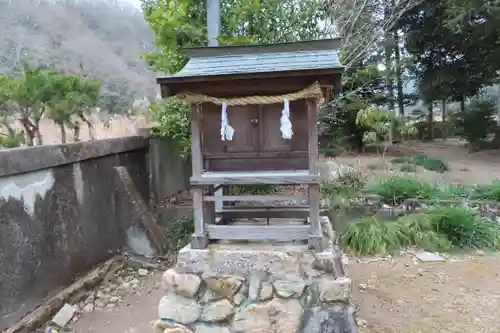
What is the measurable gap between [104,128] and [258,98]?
14.9ft

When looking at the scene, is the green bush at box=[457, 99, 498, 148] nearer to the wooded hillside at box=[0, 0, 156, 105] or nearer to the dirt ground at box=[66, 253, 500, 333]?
the dirt ground at box=[66, 253, 500, 333]

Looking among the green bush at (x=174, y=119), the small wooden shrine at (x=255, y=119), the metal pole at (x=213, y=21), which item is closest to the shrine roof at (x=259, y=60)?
the small wooden shrine at (x=255, y=119)

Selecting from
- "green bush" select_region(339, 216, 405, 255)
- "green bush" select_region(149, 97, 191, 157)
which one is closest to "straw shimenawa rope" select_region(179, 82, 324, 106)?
"green bush" select_region(149, 97, 191, 157)

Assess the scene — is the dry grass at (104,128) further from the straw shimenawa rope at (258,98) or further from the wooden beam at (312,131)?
the wooden beam at (312,131)

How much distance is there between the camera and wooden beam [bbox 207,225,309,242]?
269cm

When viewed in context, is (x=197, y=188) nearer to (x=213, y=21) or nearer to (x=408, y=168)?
(x=213, y=21)

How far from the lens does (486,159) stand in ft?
31.2

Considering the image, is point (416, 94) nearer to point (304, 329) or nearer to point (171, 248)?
point (171, 248)

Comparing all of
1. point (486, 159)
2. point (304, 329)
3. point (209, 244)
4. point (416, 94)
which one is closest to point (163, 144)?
point (209, 244)

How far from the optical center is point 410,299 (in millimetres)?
3574

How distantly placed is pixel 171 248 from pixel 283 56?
3.32 m

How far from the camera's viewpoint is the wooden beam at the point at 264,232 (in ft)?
8.84

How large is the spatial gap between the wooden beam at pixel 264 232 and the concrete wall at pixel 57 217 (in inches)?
72.7

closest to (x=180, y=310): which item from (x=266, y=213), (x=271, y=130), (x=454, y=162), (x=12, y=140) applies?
(x=266, y=213)
